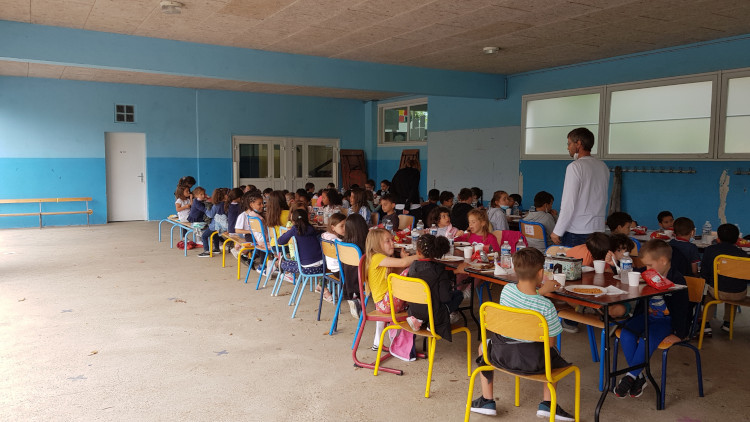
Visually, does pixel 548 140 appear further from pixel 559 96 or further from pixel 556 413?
pixel 556 413

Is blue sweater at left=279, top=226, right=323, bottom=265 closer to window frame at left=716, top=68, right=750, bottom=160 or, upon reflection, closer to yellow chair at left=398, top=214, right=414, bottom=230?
yellow chair at left=398, top=214, right=414, bottom=230

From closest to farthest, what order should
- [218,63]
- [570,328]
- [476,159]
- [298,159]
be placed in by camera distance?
[570,328], [218,63], [476,159], [298,159]

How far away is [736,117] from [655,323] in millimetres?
5002

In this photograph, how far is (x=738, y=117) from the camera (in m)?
7.01

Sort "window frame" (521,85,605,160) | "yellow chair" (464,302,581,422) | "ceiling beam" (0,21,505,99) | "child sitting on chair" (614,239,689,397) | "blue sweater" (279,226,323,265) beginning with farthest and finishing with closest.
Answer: "window frame" (521,85,605,160), "ceiling beam" (0,21,505,99), "blue sweater" (279,226,323,265), "child sitting on chair" (614,239,689,397), "yellow chair" (464,302,581,422)

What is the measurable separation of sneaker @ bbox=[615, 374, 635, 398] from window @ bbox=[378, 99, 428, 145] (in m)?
10.3

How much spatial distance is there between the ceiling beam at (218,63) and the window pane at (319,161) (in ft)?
20.0

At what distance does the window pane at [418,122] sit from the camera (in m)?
13.4

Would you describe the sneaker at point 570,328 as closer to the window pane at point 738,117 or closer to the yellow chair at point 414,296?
the yellow chair at point 414,296

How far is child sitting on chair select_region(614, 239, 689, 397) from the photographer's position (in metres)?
3.39

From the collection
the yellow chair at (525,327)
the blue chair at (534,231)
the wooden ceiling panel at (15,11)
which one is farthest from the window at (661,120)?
the wooden ceiling panel at (15,11)

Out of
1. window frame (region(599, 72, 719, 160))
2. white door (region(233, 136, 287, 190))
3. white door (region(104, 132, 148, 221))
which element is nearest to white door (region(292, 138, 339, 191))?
white door (region(233, 136, 287, 190))

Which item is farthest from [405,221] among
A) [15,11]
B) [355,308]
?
[15,11]

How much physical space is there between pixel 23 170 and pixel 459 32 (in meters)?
10.1
